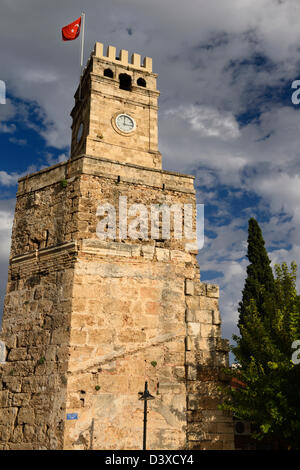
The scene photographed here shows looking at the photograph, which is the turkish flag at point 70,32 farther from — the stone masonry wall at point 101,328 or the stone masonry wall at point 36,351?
the stone masonry wall at point 36,351

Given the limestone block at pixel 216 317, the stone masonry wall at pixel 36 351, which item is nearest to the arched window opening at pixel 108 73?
the stone masonry wall at pixel 36 351

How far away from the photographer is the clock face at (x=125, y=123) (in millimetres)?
14555

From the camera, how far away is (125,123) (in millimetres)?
14727

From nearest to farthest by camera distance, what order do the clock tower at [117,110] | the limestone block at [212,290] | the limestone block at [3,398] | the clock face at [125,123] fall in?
the limestone block at [3,398] < the limestone block at [212,290] < the clock tower at [117,110] < the clock face at [125,123]

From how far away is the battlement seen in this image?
1566 centimetres

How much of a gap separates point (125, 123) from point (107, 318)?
25.7ft

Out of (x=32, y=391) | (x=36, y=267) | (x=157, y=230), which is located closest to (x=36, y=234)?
(x=36, y=267)

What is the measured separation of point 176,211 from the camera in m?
11.6

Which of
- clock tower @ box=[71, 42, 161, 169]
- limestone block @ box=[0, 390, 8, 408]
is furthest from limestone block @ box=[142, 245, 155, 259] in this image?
limestone block @ box=[0, 390, 8, 408]

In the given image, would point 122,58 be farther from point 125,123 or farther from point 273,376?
point 273,376

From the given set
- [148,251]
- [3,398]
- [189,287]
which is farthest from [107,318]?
[3,398]

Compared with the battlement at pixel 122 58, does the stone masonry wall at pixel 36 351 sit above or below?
below

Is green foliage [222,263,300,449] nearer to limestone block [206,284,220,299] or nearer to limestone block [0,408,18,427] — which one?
limestone block [206,284,220,299]
